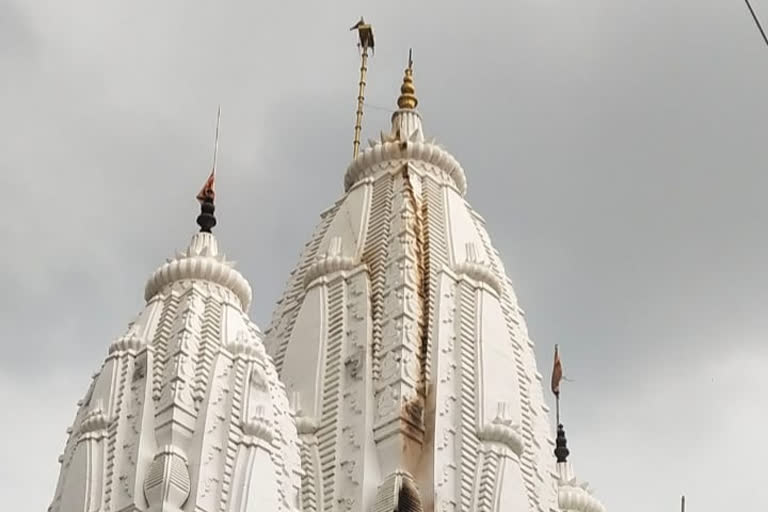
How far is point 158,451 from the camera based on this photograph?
1282 inches

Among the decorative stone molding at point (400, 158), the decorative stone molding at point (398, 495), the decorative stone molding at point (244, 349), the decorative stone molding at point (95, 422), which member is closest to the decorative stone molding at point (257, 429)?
the decorative stone molding at point (244, 349)

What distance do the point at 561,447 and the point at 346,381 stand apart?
1171cm

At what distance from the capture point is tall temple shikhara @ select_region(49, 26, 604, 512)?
32781 mm

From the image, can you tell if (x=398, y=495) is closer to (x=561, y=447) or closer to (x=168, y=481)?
(x=168, y=481)

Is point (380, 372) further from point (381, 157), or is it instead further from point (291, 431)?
point (381, 157)

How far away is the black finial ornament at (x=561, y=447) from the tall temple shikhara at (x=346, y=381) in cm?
654

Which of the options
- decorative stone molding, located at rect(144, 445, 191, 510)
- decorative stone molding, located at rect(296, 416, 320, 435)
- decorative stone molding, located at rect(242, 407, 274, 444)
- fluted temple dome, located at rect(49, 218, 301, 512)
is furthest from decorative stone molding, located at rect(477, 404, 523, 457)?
decorative stone molding, located at rect(144, 445, 191, 510)

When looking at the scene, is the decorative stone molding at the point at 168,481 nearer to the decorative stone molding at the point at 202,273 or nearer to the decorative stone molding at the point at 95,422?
the decorative stone molding at the point at 95,422

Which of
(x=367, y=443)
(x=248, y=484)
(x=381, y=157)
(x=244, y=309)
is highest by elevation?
(x=381, y=157)

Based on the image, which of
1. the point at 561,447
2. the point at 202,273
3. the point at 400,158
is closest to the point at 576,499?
the point at 561,447

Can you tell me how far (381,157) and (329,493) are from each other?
36.4 feet

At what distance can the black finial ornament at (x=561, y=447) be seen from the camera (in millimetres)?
47781

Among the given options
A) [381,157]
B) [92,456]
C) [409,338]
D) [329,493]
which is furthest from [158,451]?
[381,157]

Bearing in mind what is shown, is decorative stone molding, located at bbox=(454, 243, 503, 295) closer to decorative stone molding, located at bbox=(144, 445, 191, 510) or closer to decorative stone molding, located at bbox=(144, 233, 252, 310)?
decorative stone molding, located at bbox=(144, 233, 252, 310)
